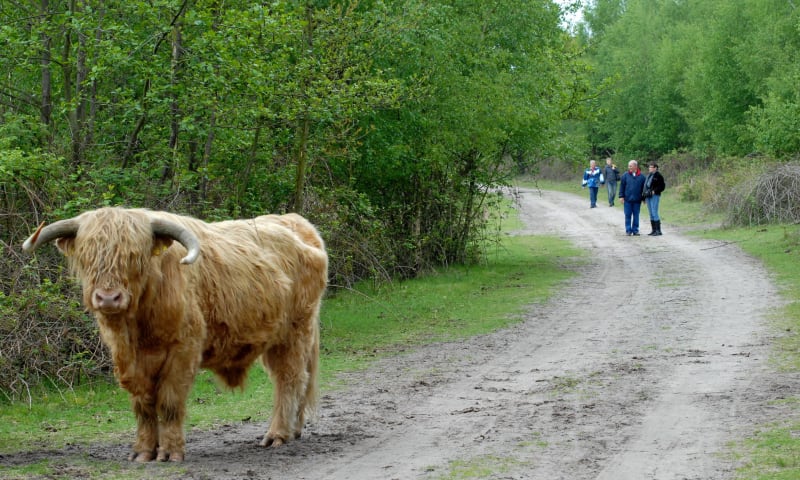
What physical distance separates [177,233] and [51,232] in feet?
2.88

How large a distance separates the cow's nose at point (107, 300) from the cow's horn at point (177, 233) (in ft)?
1.74

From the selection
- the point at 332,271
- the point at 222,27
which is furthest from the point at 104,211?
the point at 332,271

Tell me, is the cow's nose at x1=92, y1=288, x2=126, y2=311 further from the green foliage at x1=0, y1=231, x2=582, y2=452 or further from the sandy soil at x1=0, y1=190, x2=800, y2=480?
the green foliage at x1=0, y1=231, x2=582, y2=452

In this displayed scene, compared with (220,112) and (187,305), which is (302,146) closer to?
(220,112)

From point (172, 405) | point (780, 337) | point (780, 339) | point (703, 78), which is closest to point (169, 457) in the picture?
point (172, 405)

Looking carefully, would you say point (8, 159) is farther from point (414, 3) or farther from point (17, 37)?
point (414, 3)

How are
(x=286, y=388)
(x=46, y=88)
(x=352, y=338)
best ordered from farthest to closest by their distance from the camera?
(x=352, y=338)
(x=46, y=88)
(x=286, y=388)

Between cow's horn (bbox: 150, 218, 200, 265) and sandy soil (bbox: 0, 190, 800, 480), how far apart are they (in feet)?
5.15

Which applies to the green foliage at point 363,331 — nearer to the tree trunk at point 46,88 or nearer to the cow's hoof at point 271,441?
the cow's hoof at point 271,441

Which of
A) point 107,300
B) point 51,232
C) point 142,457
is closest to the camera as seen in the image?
point 107,300

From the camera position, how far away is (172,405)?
7.58 metres

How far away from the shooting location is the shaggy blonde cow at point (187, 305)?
7.21 meters

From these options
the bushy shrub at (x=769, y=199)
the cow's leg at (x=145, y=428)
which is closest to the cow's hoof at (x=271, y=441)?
the cow's leg at (x=145, y=428)

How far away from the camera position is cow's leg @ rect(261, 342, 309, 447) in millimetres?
8359
